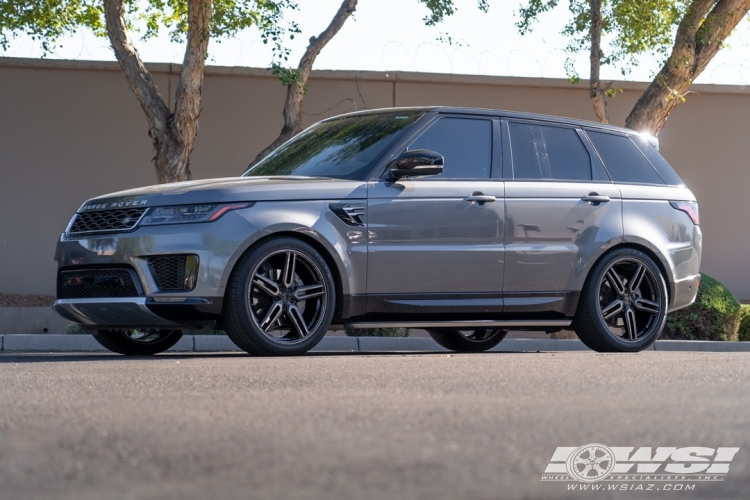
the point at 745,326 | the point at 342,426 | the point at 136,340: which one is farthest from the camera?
the point at 745,326

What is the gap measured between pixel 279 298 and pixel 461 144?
194 centimetres

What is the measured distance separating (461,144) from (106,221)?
2.62m

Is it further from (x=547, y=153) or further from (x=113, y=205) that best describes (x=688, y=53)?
(x=113, y=205)

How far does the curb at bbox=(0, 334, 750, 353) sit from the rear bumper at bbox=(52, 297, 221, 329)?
3.41 meters

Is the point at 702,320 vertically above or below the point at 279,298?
below

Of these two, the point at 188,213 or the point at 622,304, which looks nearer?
the point at 188,213

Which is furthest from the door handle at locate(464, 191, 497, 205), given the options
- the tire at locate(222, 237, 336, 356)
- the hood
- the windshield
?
the tire at locate(222, 237, 336, 356)

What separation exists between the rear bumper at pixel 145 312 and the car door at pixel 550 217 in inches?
89.7

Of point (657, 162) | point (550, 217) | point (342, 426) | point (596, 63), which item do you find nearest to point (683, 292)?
point (657, 162)

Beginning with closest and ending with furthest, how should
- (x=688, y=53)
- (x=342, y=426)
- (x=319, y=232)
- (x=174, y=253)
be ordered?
(x=342, y=426)
(x=174, y=253)
(x=319, y=232)
(x=688, y=53)

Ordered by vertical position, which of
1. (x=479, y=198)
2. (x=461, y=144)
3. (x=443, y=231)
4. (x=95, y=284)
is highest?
(x=461, y=144)

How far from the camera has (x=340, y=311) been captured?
779 cm

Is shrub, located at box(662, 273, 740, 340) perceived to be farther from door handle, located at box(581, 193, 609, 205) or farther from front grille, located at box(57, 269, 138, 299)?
front grille, located at box(57, 269, 138, 299)

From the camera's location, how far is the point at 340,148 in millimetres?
8531
